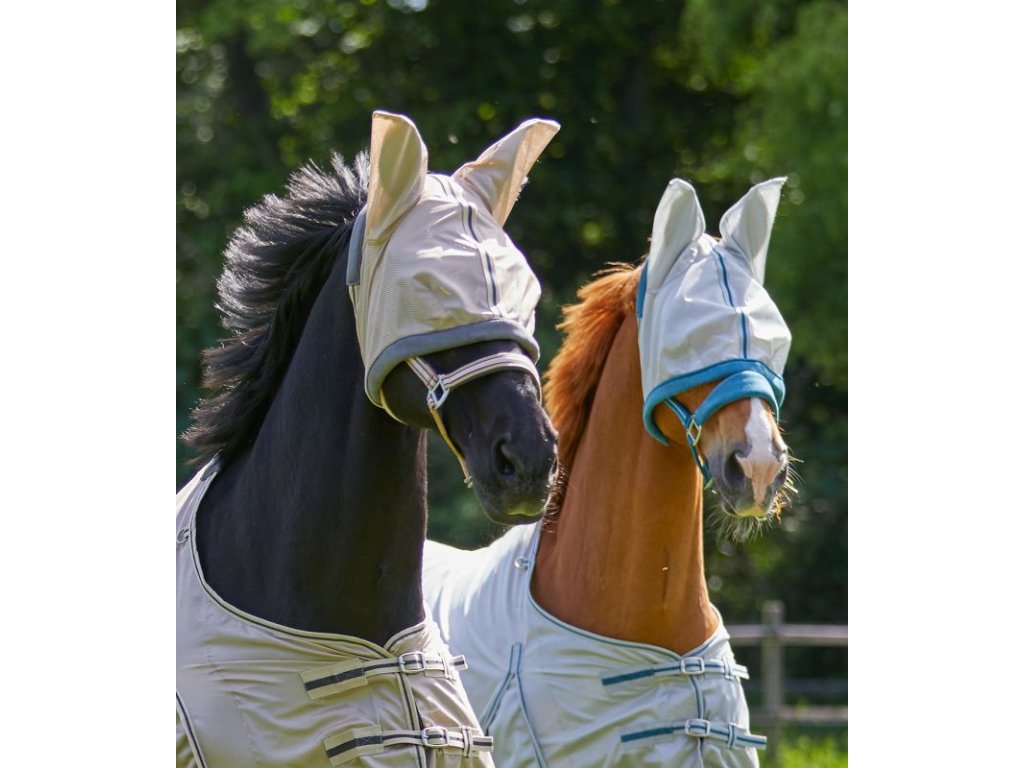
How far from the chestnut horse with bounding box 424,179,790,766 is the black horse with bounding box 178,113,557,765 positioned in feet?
2.87

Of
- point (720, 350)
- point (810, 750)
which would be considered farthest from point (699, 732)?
point (810, 750)

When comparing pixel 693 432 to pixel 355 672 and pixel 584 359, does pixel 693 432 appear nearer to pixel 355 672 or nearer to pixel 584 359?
pixel 584 359

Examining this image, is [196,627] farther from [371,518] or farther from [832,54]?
[832,54]

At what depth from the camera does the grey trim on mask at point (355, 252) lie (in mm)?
2650

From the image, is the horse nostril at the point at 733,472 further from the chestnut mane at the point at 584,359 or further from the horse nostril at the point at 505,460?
the horse nostril at the point at 505,460

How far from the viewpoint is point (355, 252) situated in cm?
266

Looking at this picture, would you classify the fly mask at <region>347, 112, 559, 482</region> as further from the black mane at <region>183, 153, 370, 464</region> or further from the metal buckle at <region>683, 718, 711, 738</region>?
the metal buckle at <region>683, 718, 711, 738</region>

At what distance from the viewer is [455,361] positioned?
2.46 m

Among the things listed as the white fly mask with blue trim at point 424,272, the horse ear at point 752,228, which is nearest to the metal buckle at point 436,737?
the white fly mask with blue trim at point 424,272

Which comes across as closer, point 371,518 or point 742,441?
point 371,518

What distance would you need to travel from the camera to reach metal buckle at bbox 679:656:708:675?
3.60m

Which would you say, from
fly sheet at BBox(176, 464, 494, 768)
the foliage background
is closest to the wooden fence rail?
the foliage background
